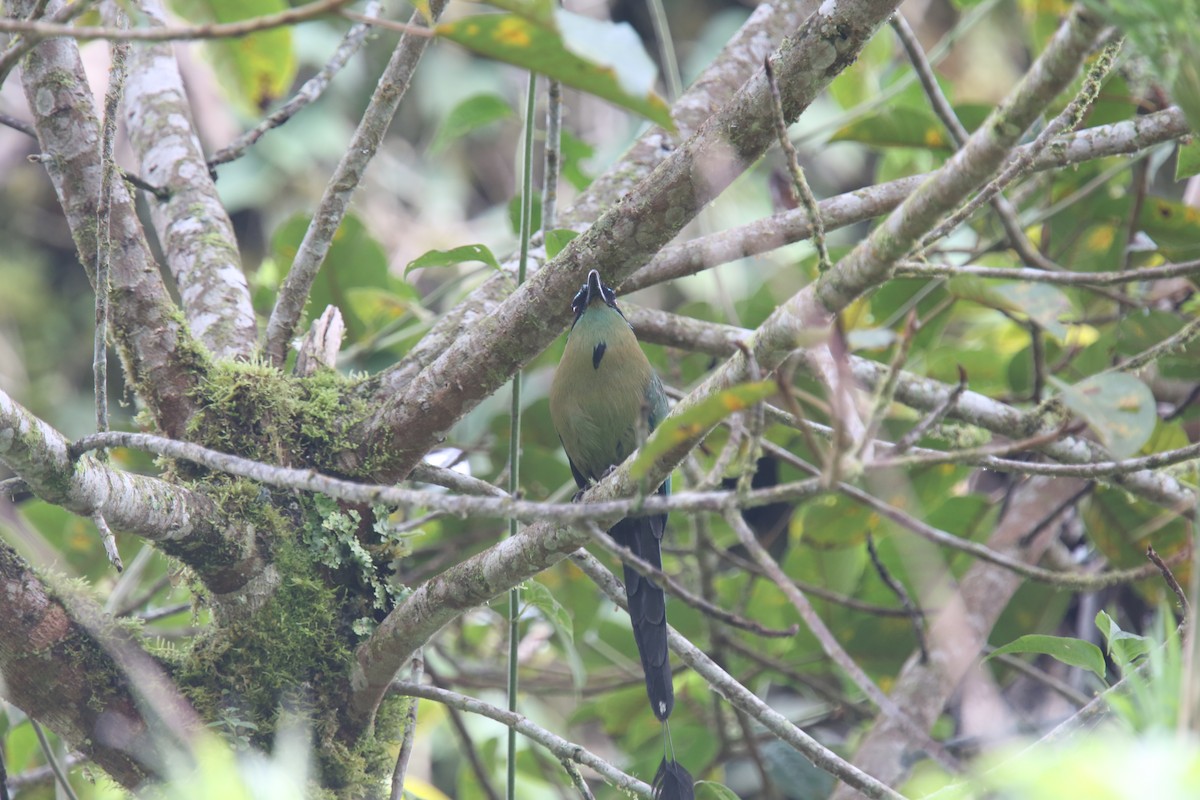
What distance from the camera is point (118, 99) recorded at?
196 cm

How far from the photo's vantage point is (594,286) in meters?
2.42

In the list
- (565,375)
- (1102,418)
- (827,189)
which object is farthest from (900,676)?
(827,189)

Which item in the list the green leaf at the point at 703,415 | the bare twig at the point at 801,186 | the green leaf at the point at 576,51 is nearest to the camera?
the green leaf at the point at 576,51

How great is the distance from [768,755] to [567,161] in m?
2.13

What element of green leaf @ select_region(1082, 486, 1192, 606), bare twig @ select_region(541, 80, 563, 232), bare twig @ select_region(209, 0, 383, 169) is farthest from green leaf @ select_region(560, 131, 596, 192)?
green leaf @ select_region(1082, 486, 1192, 606)

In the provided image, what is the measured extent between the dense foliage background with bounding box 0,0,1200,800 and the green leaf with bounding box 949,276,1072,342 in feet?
0.05

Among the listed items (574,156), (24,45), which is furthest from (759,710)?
(574,156)

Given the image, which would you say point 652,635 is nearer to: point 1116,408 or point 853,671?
point 853,671

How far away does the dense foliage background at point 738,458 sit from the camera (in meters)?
1.40

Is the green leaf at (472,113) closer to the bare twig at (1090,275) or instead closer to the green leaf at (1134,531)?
the bare twig at (1090,275)

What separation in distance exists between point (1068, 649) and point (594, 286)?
1246mm

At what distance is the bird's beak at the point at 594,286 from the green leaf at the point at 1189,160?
1.23 m

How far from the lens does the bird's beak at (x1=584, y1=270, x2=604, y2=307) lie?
211 centimetres

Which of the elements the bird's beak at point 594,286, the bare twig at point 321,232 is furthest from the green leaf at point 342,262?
the bare twig at point 321,232
